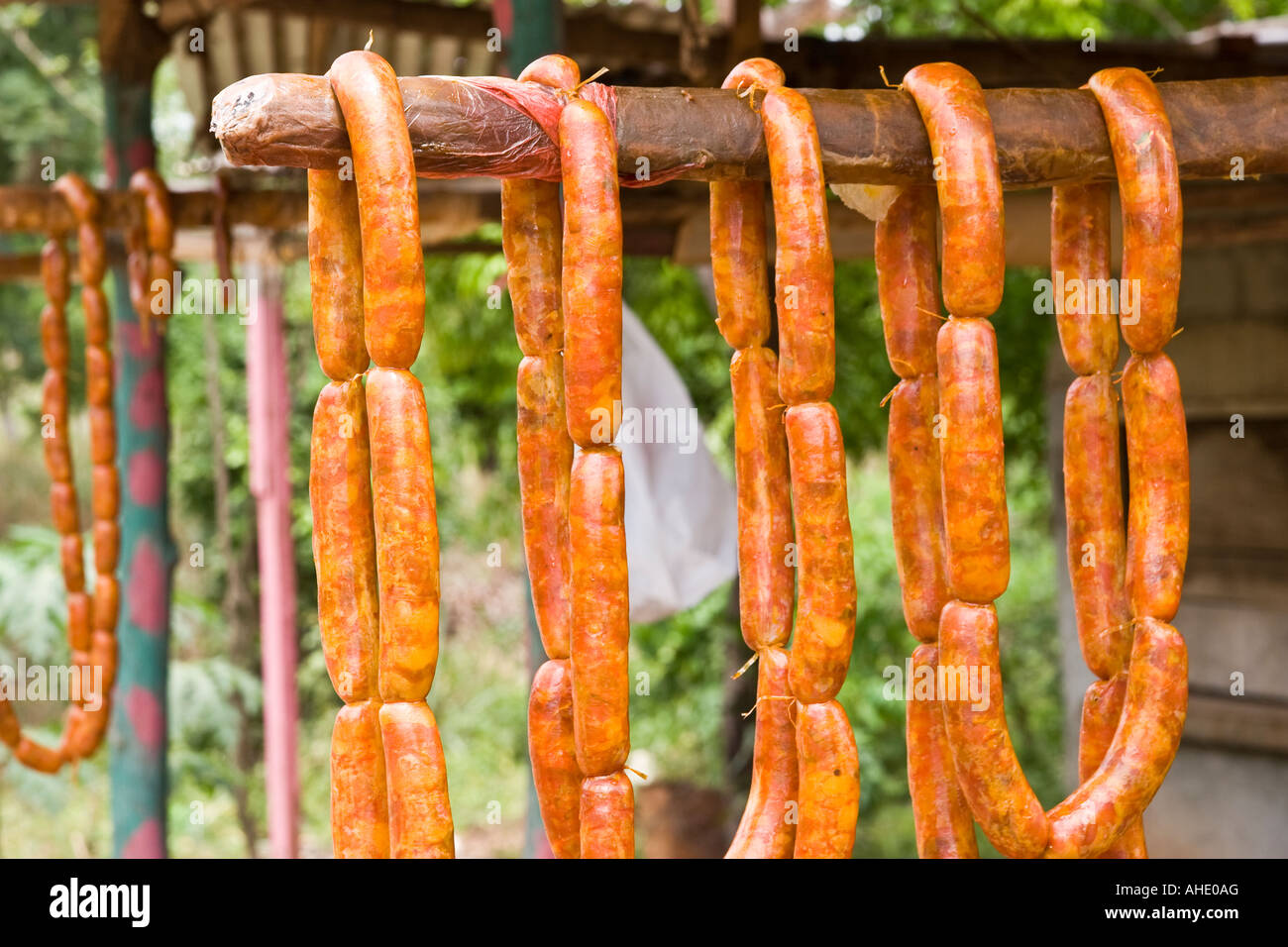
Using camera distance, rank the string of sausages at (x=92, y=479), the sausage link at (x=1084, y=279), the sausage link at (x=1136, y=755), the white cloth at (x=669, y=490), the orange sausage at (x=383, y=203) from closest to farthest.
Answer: the orange sausage at (x=383, y=203) → the sausage link at (x=1136, y=755) → the sausage link at (x=1084, y=279) → the string of sausages at (x=92, y=479) → the white cloth at (x=669, y=490)

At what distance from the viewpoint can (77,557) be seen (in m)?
3.09

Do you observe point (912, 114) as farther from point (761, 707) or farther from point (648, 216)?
point (648, 216)

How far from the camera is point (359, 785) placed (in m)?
1.25

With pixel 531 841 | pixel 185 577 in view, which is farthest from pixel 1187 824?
pixel 185 577

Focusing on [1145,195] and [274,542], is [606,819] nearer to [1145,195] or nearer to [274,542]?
[1145,195]

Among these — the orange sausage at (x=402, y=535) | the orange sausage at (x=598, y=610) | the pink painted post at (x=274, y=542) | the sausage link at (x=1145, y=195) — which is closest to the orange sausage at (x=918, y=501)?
the sausage link at (x=1145, y=195)

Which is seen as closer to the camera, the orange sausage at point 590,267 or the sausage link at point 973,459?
the orange sausage at point 590,267

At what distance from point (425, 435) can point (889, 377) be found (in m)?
4.91

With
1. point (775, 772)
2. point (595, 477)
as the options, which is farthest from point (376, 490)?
point (775, 772)

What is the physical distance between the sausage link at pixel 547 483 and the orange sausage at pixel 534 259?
0.03 meters

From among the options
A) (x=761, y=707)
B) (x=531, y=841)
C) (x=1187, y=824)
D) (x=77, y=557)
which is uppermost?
(x=77, y=557)

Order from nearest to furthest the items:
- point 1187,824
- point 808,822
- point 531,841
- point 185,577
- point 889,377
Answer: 1. point 808,822
2. point 531,841
3. point 1187,824
4. point 889,377
5. point 185,577

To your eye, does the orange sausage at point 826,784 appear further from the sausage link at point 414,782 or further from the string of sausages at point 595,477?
the sausage link at point 414,782

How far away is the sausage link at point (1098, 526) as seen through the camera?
1.45 metres
